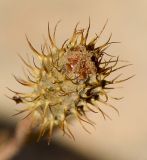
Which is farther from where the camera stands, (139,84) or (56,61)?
(139,84)

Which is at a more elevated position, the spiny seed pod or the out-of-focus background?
the out-of-focus background

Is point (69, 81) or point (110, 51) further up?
point (110, 51)

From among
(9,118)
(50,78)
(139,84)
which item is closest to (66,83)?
(50,78)

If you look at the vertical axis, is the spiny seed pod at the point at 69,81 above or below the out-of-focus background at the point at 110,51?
below

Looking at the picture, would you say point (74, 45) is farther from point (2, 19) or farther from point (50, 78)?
point (2, 19)

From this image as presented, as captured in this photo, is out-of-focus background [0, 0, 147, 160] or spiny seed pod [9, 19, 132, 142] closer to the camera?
spiny seed pod [9, 19, 132, 142]

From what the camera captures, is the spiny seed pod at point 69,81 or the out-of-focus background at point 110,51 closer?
the spiny seed pod at point 69,81

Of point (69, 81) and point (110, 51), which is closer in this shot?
point (69, 81)

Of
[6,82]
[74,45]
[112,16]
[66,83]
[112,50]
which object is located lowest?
[66,83]
